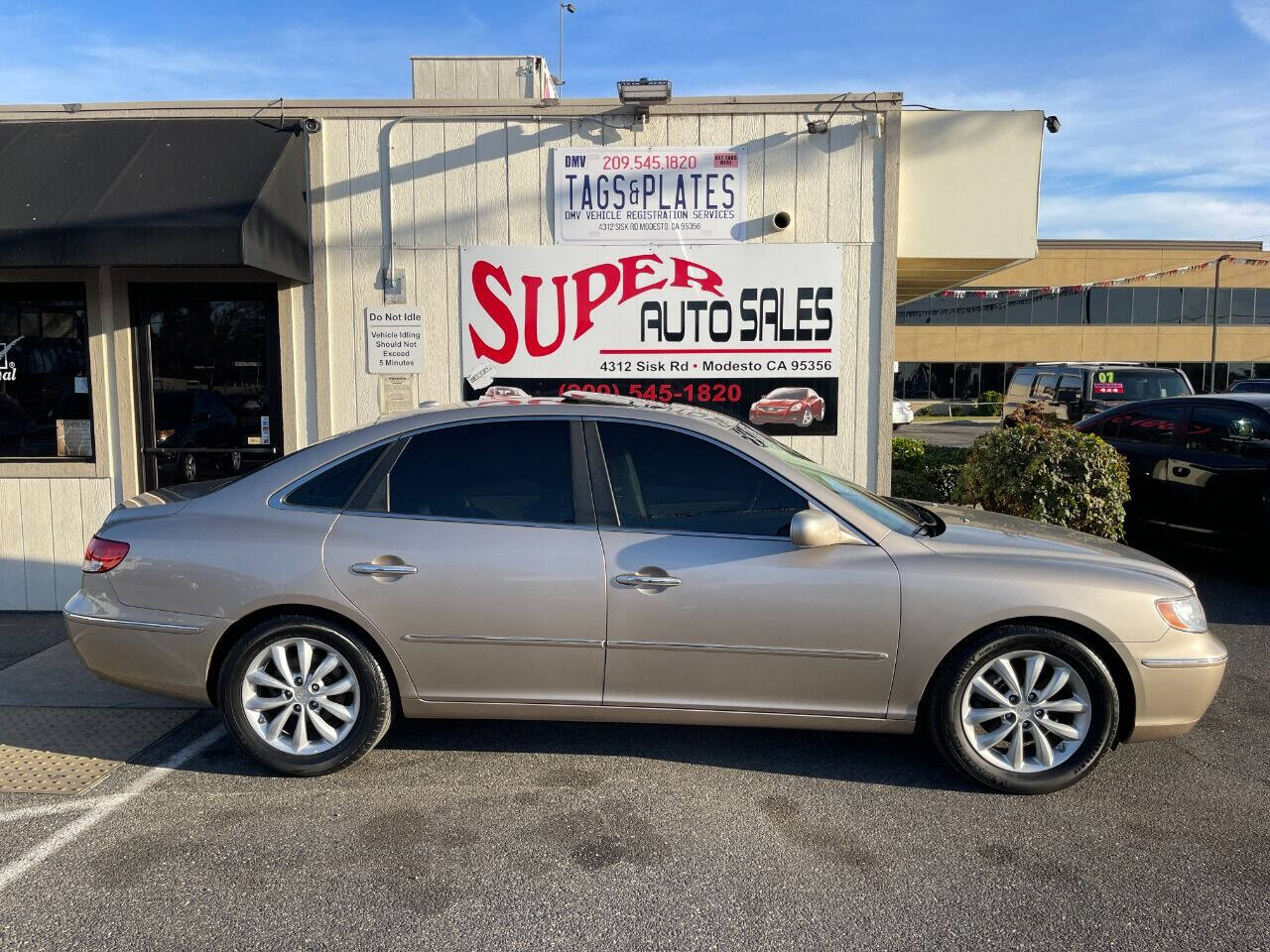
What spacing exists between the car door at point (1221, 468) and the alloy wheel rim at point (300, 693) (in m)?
6.99

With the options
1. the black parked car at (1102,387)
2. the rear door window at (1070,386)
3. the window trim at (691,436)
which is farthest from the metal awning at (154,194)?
the rear door window at (1070,386)

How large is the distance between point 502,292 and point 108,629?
384 cm

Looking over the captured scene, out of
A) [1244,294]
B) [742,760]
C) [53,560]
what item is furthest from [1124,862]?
[1244,294]

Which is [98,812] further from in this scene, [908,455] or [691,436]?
[908,455]

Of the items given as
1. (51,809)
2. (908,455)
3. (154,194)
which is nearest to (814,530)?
(51,809)

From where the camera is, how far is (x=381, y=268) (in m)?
7.06

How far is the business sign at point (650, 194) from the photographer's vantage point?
6902mm

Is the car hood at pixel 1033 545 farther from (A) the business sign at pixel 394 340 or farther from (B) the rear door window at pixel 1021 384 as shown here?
(B) the rear door window at pixel 1021 384

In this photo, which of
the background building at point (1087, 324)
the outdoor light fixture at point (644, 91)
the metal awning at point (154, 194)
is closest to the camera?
the metal awning at point (154, 194)

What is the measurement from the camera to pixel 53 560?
700cm

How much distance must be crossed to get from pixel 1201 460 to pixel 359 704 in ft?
23.7

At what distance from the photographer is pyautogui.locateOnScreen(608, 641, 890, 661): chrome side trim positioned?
377cm

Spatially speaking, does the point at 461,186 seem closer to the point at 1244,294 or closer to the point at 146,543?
the point at 146,543

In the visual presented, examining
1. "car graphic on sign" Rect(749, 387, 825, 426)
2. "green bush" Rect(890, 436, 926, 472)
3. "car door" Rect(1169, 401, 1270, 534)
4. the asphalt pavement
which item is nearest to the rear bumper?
"car graphic on sign" Rect(749, 387, 825, 426)
